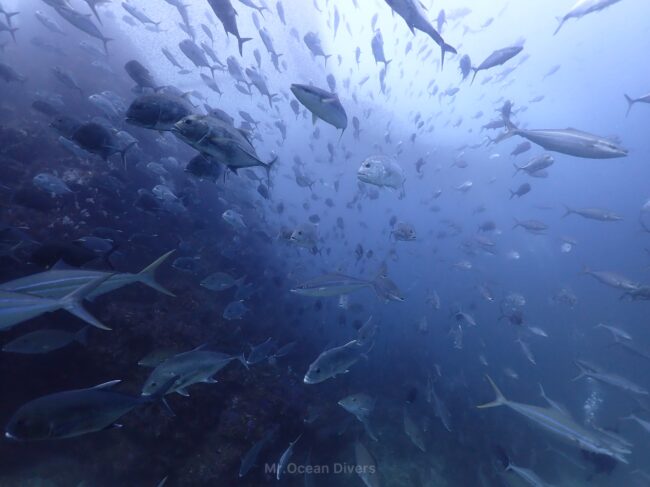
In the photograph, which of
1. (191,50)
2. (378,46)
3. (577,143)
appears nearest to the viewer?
(577,143)

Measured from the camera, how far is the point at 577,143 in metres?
5.30

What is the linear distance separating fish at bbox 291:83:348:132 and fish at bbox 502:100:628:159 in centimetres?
415

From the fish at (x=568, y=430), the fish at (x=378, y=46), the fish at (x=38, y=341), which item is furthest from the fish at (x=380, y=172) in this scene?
the fish at (x=378, y=46)

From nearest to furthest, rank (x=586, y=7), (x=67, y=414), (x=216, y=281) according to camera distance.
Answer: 1. (x=67, y=414)
2. (x=216, y=281)
3. (x=586, y=7)

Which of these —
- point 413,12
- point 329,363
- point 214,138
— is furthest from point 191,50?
point 329,363

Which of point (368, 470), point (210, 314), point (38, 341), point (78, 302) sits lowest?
point (210, 314)

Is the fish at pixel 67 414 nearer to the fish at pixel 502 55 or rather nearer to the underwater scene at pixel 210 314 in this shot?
the underwater scene at pixel 210 314

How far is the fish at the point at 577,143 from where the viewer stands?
16.5ft

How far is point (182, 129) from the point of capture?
3326 mm

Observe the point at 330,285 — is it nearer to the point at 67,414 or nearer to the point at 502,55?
the point at 67,414

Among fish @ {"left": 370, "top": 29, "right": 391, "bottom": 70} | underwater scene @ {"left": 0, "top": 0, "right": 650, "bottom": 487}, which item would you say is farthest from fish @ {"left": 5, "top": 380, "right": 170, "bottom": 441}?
fish @ {"left": 370, "top": 29, "right": 391, "bottom": 70}

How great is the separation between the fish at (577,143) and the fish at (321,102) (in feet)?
13.6

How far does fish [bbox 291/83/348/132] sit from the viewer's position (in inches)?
157

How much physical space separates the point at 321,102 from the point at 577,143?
4.83 m
